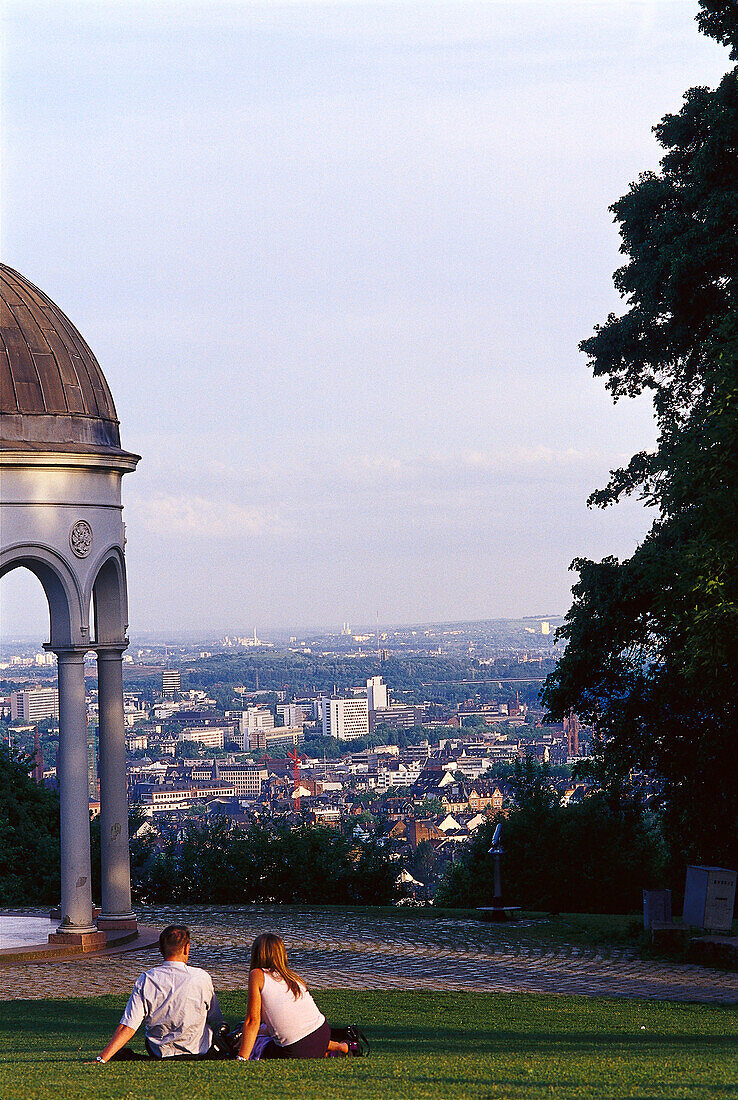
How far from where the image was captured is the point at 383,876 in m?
25.0

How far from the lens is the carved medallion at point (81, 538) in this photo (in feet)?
59.6

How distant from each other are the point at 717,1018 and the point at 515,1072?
4.58 metres

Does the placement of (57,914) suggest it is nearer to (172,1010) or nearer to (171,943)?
(172,1010)

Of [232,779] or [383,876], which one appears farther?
[232,779]

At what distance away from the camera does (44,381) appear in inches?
698

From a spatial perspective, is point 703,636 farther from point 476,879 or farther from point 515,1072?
point 476,879

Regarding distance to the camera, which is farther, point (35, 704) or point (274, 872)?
point (35, 704)

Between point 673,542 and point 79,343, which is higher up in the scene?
point 79,343

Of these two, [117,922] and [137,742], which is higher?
[117,922]

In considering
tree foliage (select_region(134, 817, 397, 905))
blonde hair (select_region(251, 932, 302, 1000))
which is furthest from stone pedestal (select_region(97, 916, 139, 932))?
blonde hair (select_region(251, 932, 302, 1000))

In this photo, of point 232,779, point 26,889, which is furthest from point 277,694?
point 26,889

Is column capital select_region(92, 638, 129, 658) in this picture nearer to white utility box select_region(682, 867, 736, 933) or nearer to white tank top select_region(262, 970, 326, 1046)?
white utility box select_region(682, 867, 736, 933)

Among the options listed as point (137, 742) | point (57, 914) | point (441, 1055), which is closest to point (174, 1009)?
point (441, 1055)

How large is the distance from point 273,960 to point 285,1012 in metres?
0.38
